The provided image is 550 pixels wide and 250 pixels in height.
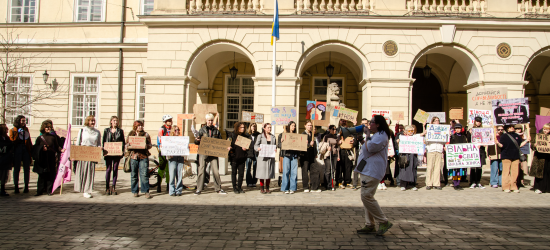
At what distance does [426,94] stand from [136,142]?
604 inches

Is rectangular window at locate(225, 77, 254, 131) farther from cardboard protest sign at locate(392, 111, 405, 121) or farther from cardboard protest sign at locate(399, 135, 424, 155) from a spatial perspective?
cardboard protest sign at locate(399, 135, 424, 155)

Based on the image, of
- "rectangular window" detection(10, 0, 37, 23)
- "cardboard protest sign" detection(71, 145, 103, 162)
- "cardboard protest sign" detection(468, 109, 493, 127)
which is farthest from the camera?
"rectangular window" detection(10, 0, 37, 23)

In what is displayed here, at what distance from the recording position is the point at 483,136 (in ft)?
31.6

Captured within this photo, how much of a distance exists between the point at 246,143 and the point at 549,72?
1678cm

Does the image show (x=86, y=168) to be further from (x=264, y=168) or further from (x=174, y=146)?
(x=264, y=168)

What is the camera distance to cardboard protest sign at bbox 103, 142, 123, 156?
8.00 metres

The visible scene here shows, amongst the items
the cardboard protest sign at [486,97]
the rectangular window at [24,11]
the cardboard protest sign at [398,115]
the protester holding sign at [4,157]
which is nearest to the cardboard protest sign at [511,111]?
the cardboard protest sign at [486,97]

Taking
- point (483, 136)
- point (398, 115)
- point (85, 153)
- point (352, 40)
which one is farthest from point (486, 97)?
point (85, 153)

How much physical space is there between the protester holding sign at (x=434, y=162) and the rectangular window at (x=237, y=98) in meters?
10.5

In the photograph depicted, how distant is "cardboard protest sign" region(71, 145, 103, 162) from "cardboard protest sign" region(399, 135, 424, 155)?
7750 mm

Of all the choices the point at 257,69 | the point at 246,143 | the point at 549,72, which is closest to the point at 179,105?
the point at 257,69

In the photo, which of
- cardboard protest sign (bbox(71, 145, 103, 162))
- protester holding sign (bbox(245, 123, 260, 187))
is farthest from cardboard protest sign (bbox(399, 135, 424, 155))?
cardboard protest sign (bbox(71, 145, 103, 162))

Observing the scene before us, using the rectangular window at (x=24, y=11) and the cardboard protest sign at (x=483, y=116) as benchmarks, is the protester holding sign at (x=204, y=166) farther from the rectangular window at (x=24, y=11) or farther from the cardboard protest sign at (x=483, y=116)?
the rectangular window at (x=24, y=11)

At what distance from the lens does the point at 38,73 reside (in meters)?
17.2
